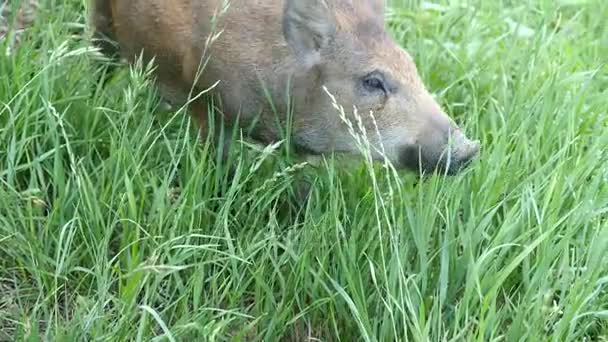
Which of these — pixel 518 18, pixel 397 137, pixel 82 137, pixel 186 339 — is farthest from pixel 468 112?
pixel 186 339

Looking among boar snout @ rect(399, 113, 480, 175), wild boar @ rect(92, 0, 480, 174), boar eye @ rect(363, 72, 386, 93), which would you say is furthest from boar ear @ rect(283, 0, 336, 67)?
boar snout @ rect(399, 113, 480, 175)

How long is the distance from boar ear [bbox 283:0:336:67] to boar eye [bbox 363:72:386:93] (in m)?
0.18

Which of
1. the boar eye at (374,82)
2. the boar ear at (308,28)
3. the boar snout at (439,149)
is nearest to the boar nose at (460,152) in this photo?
the boar snout at (439,149)

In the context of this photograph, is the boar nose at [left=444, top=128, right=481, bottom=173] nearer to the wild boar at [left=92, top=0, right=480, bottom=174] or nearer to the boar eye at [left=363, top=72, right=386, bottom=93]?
the wild boar at [left=92, top=0, right=480, bottom=174]

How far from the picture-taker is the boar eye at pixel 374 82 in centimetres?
318

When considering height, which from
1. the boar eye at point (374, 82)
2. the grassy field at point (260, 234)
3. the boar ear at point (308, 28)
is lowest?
the grassy field at point (260, 234)

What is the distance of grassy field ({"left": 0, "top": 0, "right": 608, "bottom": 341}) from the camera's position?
8.07ft

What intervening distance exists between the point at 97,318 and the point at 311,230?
697 mm

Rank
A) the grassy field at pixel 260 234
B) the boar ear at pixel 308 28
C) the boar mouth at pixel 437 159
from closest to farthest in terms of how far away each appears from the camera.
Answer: the grassy field at pixel 260 234
the boar mouth at pixel 437 159
the boar ear at pixel 308 28

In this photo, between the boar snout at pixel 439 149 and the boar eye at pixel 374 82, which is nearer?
the boar snout at pixel 439 149

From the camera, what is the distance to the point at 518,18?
465 cm

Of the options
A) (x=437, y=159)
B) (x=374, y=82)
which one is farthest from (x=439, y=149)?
(x=374, y=82)

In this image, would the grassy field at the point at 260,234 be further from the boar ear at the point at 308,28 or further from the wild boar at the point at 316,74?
the boar ear at the point at 308,28

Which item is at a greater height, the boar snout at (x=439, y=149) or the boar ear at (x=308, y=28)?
the boar ear at (x=308, y=28)
